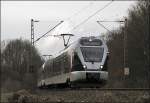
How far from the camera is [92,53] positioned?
3020 cm

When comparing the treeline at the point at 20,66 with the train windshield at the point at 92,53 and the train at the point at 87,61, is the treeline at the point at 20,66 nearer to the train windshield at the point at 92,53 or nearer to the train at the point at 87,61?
the train at the point at 87,61

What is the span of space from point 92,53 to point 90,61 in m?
0.71

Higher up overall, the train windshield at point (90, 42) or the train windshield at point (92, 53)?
the train windshield at point (90, 42)

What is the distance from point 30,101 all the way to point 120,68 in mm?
37593

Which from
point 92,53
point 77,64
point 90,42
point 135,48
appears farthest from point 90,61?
point 135,48

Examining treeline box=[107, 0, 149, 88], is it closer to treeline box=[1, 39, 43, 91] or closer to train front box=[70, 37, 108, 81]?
treeline box=[1, 39, 43, 91]

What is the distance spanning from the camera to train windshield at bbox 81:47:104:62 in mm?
29781

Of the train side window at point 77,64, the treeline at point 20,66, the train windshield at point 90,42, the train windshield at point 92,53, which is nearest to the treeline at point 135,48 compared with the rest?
the treeline at point 20,66

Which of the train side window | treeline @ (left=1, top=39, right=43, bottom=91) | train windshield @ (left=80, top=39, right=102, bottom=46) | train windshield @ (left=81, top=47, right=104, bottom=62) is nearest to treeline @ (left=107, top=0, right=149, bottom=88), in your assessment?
treeline @ (left=1, top=39, right=43, bottom=91)

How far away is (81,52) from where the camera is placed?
98.8 feet

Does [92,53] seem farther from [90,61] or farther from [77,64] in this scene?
[77,64]

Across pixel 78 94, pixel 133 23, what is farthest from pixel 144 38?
pixel 78 94

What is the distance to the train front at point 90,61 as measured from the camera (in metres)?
29.4

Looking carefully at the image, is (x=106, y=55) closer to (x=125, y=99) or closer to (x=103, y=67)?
(x=103, y=67)
